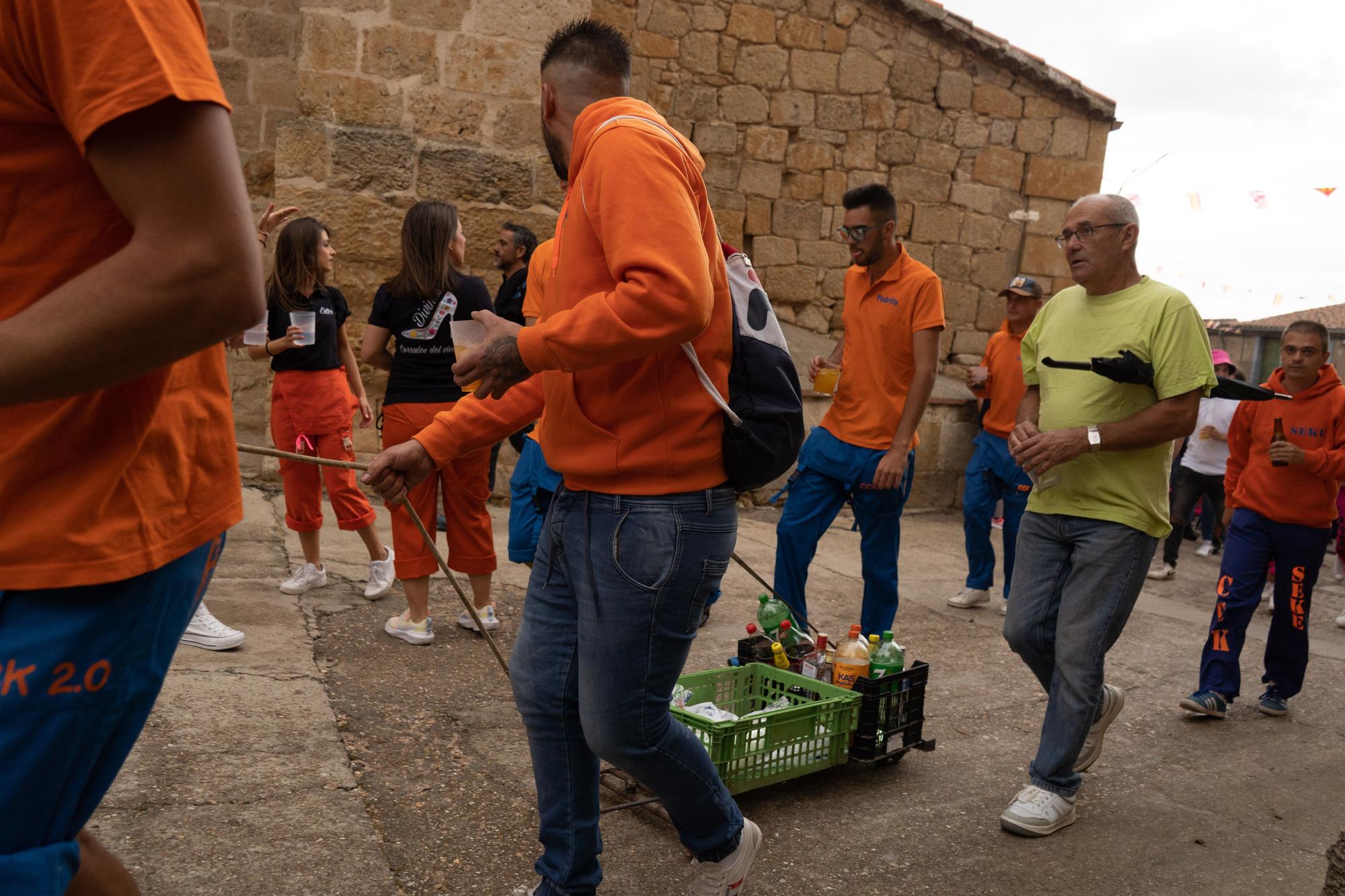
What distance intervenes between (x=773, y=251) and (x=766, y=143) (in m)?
1.03

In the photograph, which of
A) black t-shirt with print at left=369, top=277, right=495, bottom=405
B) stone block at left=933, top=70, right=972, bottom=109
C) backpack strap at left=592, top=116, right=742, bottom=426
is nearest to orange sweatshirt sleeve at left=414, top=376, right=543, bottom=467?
backpack strap at left=592, top=116, right=742, bottom=426

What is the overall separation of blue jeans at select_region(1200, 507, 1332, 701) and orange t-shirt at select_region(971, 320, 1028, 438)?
6.06ft

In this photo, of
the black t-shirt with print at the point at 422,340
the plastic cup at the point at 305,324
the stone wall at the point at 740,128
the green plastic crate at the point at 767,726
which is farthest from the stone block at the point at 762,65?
the green plastic crate at the point at 767,726

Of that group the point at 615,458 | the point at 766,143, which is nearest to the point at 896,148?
the point at 766,143

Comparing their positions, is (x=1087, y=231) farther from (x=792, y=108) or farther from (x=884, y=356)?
(x=792, y=108)

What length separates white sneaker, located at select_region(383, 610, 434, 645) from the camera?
Result: 4.71 meters

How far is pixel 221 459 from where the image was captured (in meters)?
1.39

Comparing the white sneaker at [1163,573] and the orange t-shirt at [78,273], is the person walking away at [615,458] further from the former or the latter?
the white sneaker at [1163,573]

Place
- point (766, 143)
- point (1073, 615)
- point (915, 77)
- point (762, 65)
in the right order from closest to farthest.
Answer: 1. point (1073, 615)
2. point (762, 65)
3. point (766, 143)
4. point (915, 77)

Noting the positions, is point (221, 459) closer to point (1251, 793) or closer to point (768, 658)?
point (768, 658)

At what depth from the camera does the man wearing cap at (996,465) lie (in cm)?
649

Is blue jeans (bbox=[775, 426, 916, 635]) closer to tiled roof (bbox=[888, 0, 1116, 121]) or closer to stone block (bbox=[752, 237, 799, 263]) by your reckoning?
stone block (bbox=[752, 237, 799, 263])

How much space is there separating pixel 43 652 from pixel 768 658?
116 inches

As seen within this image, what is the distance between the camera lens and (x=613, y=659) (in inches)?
87.0
